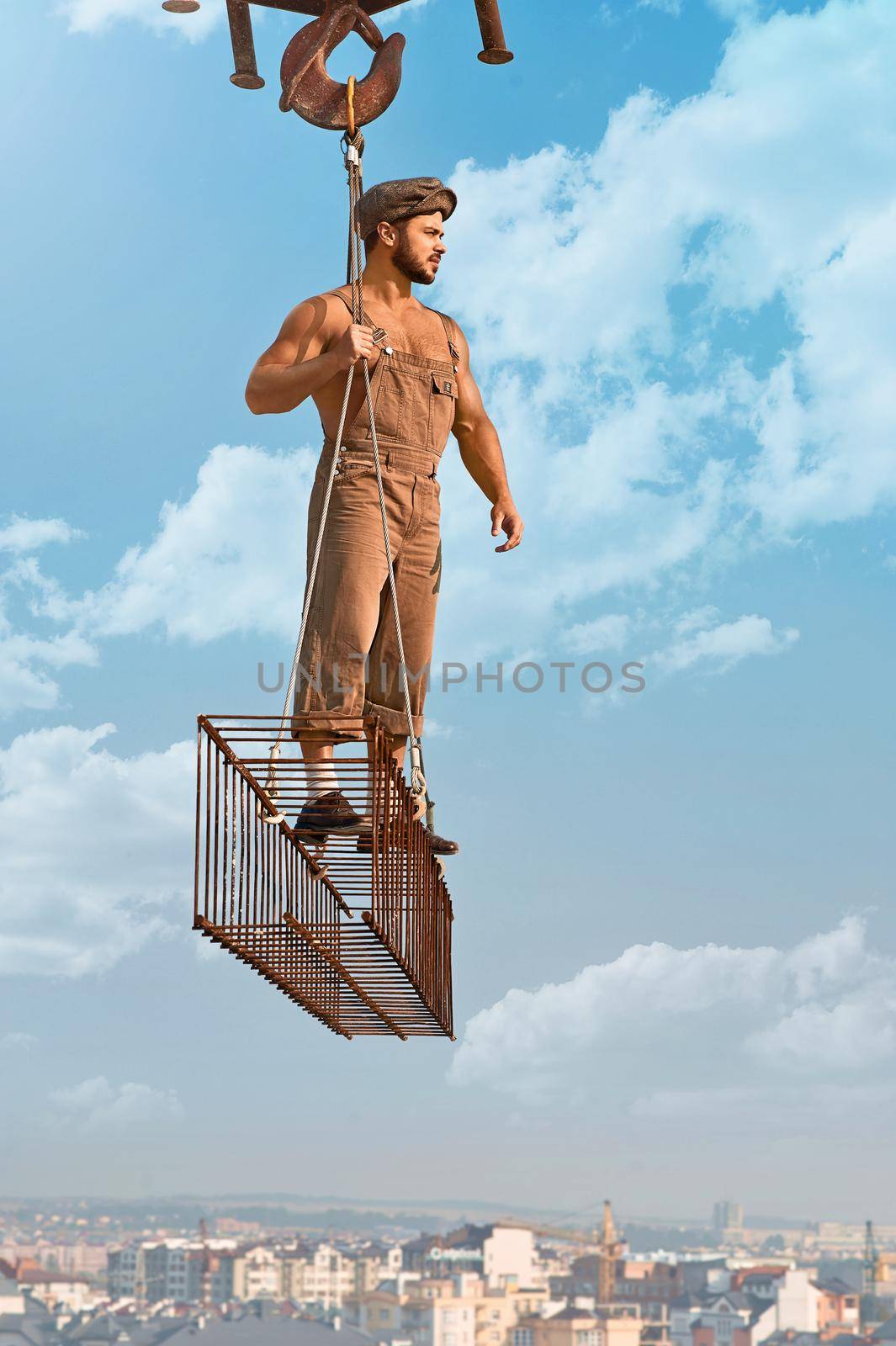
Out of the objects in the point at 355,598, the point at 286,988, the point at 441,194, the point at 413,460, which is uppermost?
the point at 441,194

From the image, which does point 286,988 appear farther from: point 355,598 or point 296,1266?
point 296,1266

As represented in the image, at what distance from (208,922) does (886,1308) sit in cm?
3092

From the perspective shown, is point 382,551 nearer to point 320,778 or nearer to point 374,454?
point 374,454

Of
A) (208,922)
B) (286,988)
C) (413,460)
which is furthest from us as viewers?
(413,460)

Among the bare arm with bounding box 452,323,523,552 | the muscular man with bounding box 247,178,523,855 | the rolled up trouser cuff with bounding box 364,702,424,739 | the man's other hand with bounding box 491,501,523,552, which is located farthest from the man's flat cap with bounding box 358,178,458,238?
the rolled up trouser cuff with bounding box 364,702,424,739

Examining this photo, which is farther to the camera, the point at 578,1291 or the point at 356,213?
the point at 578,1291

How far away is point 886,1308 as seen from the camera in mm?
33469

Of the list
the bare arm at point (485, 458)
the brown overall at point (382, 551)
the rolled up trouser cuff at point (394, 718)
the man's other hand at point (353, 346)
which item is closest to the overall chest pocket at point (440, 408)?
the brown overall at point (382, 551)

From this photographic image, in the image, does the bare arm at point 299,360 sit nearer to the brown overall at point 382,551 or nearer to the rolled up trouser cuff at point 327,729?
the brown overall at point 382,551

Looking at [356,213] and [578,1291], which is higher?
[356,213]

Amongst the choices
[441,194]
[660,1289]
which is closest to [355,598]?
[441,194]

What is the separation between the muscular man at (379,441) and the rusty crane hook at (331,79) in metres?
0.60

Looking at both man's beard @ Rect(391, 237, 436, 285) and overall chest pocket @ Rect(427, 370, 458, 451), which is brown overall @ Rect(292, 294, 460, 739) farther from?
man's beard @ Rect(391, 237, 436, 285)

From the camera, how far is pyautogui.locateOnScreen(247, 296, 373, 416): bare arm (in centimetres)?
707
